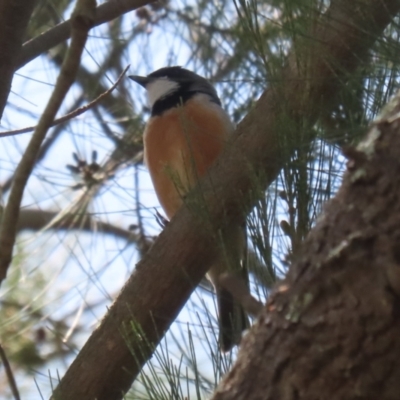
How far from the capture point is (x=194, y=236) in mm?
1843

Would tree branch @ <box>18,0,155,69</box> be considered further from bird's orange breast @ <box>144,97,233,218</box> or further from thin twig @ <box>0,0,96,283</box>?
bird's orange breast @ <box>144,97,233,218</box>

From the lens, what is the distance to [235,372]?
102 cm

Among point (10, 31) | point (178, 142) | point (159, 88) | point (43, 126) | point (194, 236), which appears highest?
point (159, 88)

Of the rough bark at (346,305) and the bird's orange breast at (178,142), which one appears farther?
the bird's orange breast at (178,142)

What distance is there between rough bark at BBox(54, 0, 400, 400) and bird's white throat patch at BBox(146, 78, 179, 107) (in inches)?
36.8

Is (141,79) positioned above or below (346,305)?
above

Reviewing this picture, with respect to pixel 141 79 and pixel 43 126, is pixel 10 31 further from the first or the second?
pixel 141 79

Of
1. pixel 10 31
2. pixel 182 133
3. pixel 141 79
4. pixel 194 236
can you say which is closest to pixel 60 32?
pixel 10 31

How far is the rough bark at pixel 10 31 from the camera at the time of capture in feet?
4.65

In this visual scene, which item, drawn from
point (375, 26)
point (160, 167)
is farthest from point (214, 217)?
point (160, 167)

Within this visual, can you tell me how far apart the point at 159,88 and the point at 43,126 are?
68.5 inches

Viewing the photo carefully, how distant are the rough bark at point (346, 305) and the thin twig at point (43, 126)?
344 millimetres

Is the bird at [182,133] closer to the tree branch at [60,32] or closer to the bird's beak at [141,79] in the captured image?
the bird's beak at [141,79]

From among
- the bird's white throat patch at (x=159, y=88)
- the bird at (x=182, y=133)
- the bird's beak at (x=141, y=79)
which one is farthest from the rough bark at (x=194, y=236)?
the bird's beak at (x=141, y=79)
